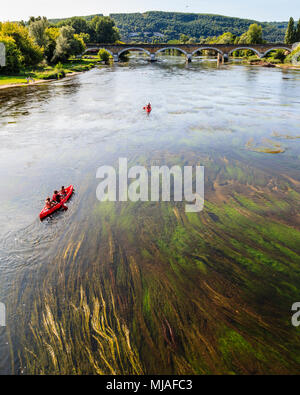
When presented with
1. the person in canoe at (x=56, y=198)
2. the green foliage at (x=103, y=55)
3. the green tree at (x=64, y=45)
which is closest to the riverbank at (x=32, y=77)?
the green tree at (x=64, y=45)

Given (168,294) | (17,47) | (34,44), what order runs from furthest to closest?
(34,44) → (17,47) → (168,294)

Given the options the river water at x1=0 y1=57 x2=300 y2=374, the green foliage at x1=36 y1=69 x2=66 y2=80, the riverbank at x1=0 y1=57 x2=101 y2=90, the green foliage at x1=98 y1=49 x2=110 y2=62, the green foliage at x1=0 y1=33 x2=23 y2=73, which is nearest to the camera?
the river water at x1=0 y1=57 x2=300 y2=374

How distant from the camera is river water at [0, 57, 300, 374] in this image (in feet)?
25.5

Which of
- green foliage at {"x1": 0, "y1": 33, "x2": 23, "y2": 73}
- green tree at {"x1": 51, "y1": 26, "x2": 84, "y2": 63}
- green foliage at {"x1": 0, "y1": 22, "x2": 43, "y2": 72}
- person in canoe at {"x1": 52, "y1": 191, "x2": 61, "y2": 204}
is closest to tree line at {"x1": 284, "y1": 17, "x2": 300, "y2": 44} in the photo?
green tree at {"x1": 51, "y1": 26, "x2": 84, "y2": 63}

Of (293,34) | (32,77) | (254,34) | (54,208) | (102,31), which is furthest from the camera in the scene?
(102,31)

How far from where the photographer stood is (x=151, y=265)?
430 inches

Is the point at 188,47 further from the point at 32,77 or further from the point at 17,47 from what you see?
the point at 32,77

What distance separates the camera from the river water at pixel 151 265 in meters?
7.77

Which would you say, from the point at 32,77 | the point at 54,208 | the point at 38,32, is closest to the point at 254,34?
the point at 38,32

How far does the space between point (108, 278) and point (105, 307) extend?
135cm

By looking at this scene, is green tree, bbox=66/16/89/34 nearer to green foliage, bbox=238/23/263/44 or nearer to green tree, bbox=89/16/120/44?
green tree, bbox=89/16/120/44

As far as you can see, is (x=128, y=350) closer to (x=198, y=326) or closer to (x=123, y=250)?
(x=198, y=326)

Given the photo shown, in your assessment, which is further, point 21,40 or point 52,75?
point 52,75
